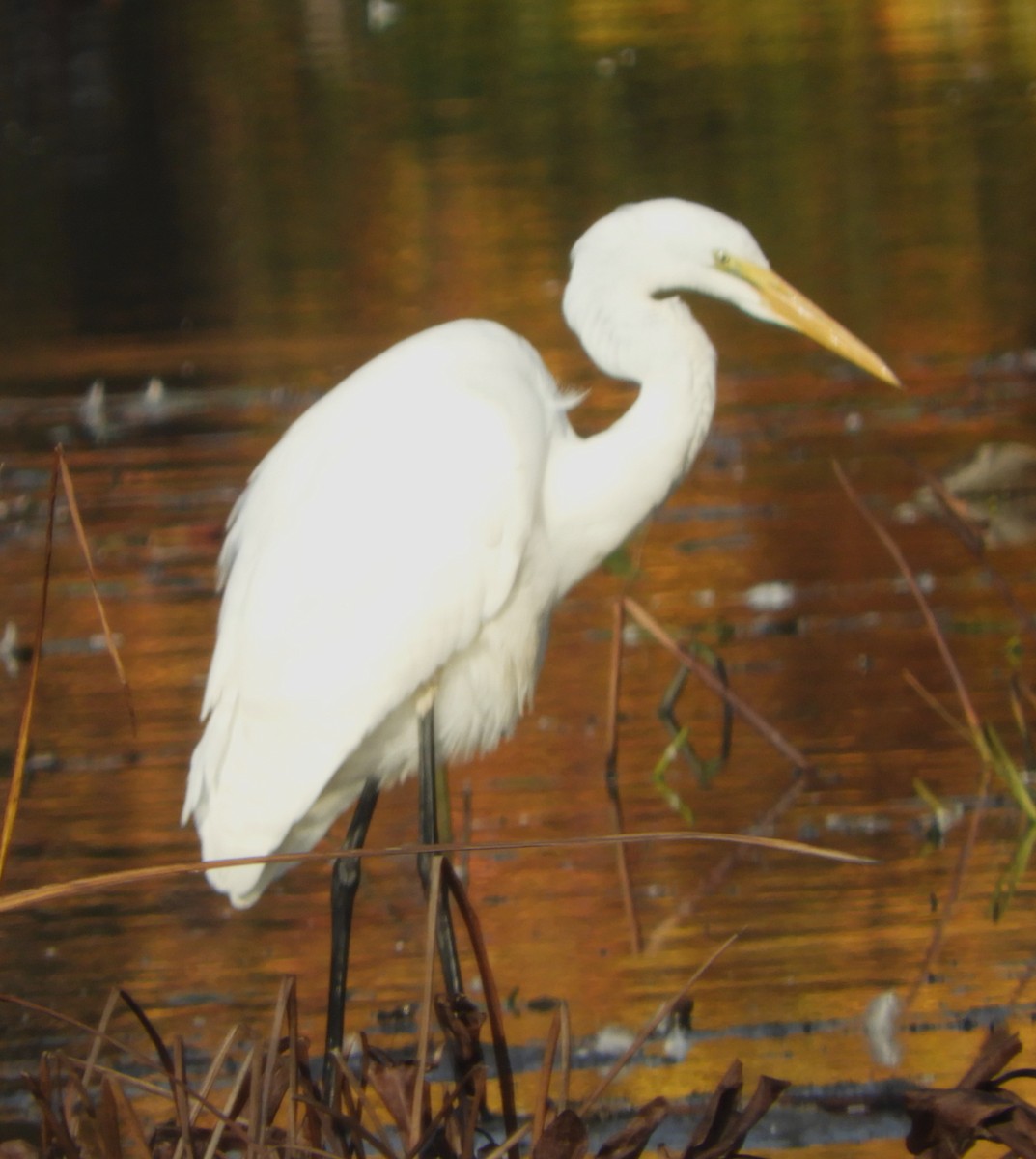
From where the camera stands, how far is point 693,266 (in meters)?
3.13

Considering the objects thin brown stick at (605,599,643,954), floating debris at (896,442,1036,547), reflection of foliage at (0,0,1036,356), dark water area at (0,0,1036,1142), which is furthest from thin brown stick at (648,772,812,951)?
reflection of foliage at (0,0,1036,356)

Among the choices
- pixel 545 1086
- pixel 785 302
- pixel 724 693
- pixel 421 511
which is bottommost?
pixel 724 693

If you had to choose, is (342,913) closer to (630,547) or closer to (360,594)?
(360,594)

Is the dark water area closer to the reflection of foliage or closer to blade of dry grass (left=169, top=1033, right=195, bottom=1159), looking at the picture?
the reflection of foliage

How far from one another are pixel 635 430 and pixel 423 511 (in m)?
0.33

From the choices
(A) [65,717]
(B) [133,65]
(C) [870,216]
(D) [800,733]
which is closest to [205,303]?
(C) [870,216]

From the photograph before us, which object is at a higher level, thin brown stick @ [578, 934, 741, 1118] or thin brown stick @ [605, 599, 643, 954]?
thin brown stick @ [578, 934, 741, 1118]

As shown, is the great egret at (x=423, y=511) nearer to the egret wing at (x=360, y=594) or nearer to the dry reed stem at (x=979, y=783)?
the egret wing at (x=360, y=594)

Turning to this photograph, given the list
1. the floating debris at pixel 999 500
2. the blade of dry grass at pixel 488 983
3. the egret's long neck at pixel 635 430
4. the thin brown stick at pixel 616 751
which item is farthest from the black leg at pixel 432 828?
the floating debris at pixel 999 500

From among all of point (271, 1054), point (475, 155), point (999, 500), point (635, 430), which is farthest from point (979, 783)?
point (475, 155)

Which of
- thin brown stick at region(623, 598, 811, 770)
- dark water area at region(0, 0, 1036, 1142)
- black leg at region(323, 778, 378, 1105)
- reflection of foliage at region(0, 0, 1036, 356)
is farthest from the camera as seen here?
reflection of foliage at region(0, 0, 1036, 356)

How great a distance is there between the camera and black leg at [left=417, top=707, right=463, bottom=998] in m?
Answer: 3.11

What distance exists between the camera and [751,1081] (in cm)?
291

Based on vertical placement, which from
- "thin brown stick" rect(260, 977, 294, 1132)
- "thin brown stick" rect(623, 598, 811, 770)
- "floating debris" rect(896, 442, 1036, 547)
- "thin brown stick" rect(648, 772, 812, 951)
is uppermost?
"thin brown stick" rect(260, 977, 294, 1132)
